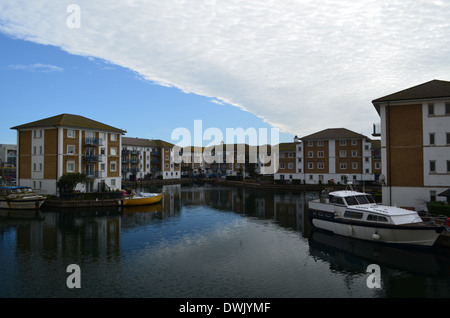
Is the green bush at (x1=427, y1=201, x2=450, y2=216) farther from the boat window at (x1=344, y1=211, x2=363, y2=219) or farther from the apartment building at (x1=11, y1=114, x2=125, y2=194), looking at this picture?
the apartment building at (x1=11, y1=114, x2=125, y2=194)

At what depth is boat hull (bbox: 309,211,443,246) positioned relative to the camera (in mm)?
19688

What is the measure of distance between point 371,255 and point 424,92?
18.5 metres

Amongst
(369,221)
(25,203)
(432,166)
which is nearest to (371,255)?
(369,221)

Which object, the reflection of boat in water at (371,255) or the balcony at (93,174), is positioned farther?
the balcony at (93,174)

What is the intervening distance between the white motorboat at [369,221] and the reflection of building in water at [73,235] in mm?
16340

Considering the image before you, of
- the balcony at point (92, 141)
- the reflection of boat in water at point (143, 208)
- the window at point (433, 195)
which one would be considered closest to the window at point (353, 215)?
the window at point (433, 195)

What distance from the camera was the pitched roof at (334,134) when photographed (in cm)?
7075

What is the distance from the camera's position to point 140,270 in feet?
55.8

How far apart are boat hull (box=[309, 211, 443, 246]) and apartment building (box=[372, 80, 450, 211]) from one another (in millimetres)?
8845

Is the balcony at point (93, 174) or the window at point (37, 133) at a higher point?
the window at point (37, 133)

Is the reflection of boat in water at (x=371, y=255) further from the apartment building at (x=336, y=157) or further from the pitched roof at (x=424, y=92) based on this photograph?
the apartment building at (x=336, y=157)

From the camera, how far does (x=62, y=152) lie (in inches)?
1778
